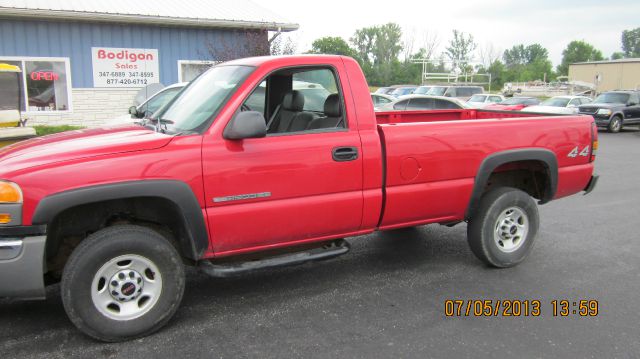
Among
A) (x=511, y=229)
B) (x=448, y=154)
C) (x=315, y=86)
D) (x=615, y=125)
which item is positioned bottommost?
(x=511, y=229)

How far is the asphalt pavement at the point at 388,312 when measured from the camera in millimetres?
3529

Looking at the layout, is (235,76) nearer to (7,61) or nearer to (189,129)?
(189,129)

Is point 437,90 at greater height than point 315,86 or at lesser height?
greater

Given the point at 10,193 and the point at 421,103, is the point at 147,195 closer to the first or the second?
the point at 10,193

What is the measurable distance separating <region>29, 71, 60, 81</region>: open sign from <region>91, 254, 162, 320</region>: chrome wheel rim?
36.5 feet

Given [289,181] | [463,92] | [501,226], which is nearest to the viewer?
[289,181]

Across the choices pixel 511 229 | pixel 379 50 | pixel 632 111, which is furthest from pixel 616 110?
pixel 379 50

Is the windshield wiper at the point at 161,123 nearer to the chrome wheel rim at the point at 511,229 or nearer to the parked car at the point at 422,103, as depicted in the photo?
the chrome wheel rim at the point at 511,229

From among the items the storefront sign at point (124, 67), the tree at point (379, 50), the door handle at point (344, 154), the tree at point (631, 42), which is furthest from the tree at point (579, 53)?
the door handle at point (344, 154)

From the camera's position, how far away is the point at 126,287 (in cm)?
360

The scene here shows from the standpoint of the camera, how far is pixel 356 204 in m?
4.21

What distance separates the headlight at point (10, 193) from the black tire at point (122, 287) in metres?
0.49

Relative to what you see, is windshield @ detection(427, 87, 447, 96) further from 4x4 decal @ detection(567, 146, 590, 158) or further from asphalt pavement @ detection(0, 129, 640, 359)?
4x4 decal @ detection(567, 146, 590, 158)
